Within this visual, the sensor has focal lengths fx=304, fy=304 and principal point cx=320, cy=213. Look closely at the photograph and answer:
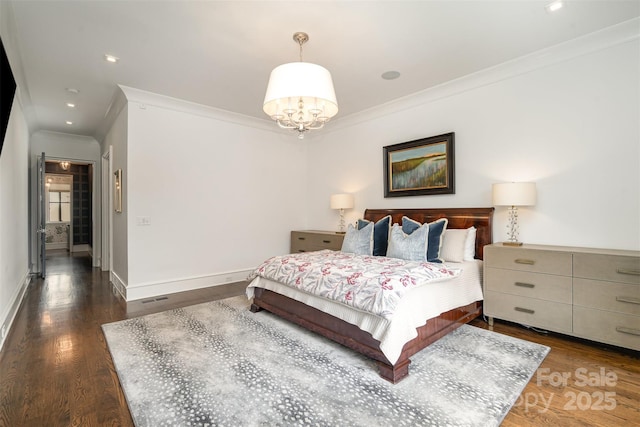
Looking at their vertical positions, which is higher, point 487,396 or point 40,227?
point 40,227

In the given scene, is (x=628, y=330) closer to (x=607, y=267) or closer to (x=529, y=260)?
(x=607, y=267)

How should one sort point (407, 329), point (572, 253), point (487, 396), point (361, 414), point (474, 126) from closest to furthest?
1. point (361, 414)
2. point (487, 396)
3. point (407, 329)
4. point (572, 253)
5. point (474, 126)

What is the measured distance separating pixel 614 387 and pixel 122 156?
5.61 meters

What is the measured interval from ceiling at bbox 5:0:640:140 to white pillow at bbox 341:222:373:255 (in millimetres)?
1868

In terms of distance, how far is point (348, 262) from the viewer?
2.98 meters

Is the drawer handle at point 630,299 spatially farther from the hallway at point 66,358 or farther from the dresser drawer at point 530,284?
the hallway at point 66,358

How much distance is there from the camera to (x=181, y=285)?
174 inches

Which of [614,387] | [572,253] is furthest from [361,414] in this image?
[572,253]

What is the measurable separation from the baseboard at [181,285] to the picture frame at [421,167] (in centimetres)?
280

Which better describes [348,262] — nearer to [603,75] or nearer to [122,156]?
[603,75]

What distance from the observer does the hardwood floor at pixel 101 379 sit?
173cm

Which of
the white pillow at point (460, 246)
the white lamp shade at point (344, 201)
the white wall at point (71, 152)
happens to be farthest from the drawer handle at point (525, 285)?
the white wall at point (71, 152)

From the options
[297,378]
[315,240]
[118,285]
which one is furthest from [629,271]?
[118,285]

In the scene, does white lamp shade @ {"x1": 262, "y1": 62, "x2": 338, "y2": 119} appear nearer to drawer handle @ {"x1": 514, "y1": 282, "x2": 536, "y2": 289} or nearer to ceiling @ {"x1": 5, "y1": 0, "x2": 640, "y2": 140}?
ceiling @ {"x1": 5, "y1": 0, "x2": 640, "y2": 140}
